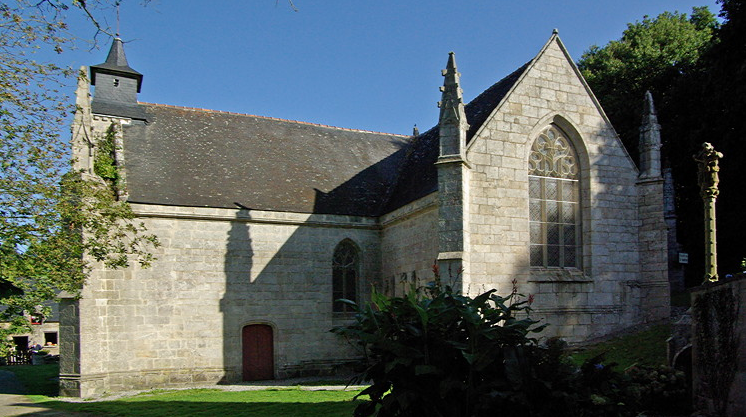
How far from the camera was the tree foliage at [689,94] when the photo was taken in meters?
21.5

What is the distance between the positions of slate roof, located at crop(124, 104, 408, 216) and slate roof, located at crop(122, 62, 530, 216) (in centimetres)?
3

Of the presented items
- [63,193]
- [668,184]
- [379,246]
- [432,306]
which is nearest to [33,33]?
[63,193]

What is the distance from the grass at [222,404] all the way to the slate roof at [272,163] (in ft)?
18.9

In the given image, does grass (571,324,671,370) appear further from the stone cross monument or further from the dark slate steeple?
the dark slate steeple

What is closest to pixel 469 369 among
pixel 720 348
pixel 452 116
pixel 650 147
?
pixel 720 348

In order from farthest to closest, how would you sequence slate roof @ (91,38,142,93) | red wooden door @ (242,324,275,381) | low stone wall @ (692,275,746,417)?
1. slate roof @ (91,38,142,93)
2. red wooden door @ (242,324,275,381)
3. low stone wall @ (692,275,746,417)

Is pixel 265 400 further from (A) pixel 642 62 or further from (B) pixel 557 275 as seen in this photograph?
(A) pixel 642 62

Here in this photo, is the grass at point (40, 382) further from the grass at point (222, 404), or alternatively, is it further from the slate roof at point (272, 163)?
the slate roof at point (272, 163)

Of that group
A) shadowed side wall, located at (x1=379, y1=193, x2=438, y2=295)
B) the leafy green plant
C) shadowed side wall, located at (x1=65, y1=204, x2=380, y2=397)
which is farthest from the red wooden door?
the leafy green plant

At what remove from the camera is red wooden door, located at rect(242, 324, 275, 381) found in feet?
58.9

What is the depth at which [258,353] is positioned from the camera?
59.4 feet

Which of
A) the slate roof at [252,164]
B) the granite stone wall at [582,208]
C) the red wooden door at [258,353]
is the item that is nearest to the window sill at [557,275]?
the granite stone wall at [582,208]

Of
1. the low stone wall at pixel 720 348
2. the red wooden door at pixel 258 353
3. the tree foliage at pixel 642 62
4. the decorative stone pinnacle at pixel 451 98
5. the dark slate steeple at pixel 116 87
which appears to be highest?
the tree foliage at pixel 642 62

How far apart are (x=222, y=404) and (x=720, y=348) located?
29.8ft
